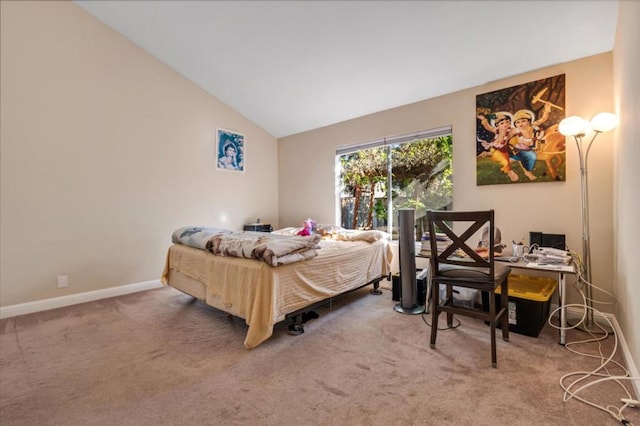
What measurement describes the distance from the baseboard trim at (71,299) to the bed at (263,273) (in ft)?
2.28

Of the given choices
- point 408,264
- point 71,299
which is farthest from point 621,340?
point 71,299

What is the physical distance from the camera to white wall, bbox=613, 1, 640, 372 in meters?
1.63

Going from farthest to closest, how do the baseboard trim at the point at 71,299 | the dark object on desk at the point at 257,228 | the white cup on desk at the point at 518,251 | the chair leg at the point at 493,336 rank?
the dark object on desk at the point at 257,228 → the baseboard trim at the point at 71,299 → the white cup on desk at the point at 518,251 → the chair leg at the point at 493,336

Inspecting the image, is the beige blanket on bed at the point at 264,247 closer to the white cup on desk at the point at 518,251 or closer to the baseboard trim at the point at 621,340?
the white cup on desk at the point at 518,251

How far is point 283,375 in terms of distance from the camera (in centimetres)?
180

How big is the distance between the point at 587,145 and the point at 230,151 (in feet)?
14.4

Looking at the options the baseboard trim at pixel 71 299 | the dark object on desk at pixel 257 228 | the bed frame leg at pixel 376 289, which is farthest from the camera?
the dark object on desk at pixel 257 228

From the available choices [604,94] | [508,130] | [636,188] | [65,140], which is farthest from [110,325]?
[604,94]

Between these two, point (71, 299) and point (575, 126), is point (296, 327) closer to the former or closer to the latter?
point (71, 299)

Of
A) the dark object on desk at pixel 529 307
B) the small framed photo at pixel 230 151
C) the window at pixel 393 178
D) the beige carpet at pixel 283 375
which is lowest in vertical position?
the beige carpet at pixel 283 375

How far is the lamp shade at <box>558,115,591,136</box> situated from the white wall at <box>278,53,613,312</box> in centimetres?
26

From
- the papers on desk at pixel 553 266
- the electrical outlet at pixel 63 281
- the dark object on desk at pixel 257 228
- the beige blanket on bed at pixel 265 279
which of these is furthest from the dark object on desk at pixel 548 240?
the electrical outlet at pixel 63 281

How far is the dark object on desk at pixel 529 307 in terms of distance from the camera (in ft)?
7.41

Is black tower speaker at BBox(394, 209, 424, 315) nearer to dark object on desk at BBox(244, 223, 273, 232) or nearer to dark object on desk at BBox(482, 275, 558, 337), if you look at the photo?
dark object on desk at BBox(482, 275, 558, 337)
